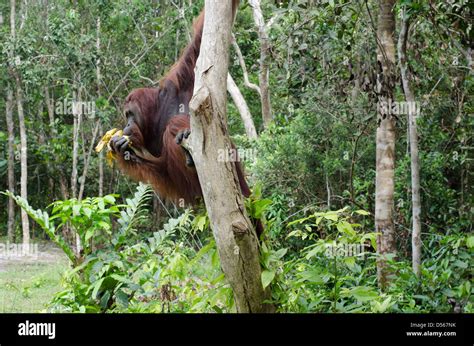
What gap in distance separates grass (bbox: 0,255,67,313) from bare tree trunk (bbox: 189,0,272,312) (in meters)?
2.69

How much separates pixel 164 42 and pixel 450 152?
5655 mm

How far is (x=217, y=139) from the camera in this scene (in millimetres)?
2816

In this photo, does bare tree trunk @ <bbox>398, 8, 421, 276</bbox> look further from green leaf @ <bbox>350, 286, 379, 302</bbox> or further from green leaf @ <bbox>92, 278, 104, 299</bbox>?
green leaf @ <bbox>92, 278, 104, 299</bbox>

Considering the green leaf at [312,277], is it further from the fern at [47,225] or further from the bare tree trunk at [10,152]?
the bare tree trunk at [10,152]

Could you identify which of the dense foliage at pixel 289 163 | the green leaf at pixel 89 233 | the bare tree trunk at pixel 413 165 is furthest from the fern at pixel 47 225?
the bare tree trunk at pixel 413 165

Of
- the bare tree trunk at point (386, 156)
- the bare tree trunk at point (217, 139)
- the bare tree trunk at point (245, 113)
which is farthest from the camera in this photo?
the bare tree trunk at point (245, 113)

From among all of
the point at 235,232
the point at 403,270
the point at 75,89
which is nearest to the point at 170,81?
the point at 235,232

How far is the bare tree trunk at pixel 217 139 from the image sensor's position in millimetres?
2803

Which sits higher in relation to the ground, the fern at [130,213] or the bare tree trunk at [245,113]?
the bare tree trunk at [245,113]

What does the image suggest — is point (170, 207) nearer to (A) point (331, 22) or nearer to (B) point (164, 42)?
(B) point (164, 42)

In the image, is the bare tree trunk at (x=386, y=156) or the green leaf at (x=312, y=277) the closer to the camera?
the green leaf at (x=312, y=277)

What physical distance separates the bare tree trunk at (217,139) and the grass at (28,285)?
2.69 meters

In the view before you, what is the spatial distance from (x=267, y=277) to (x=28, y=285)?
5246mm

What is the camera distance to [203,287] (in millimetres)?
4324
